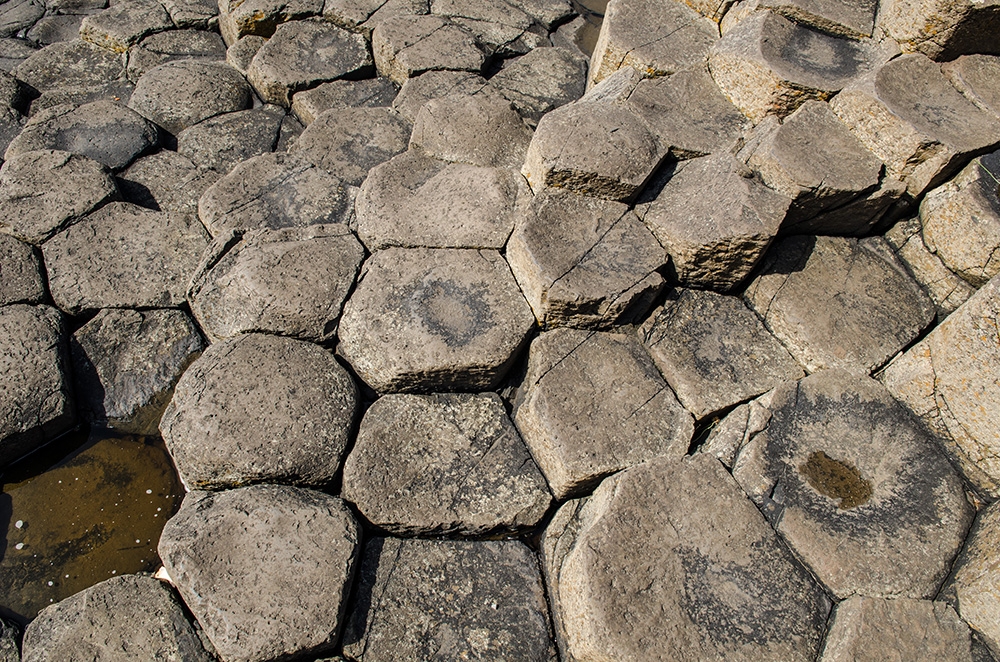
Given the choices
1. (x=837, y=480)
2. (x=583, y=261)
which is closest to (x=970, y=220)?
(x=837, y=480)

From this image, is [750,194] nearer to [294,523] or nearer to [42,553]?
[294,523]

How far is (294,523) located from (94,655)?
0.67 meters

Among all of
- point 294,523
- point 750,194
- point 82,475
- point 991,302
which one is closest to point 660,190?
point 750,194

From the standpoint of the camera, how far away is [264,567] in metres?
2.19

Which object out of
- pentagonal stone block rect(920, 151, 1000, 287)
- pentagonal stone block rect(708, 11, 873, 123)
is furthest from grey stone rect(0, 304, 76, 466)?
pentagonal stone block rect(920, 151, 1000, 287)

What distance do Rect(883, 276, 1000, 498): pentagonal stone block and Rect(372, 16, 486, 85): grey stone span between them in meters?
2.75

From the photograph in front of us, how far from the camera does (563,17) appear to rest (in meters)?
4.62

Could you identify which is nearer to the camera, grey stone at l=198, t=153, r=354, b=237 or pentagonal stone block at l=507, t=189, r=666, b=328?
pentagonal stone block at l=507, t=189, r=666, b=328

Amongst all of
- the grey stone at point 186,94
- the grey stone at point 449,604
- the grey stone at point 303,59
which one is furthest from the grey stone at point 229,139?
the grey stone at point 449,604

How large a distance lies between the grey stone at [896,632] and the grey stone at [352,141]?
8.85 feet

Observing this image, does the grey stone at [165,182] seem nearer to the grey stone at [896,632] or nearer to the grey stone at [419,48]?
the grey stone at [419,48]

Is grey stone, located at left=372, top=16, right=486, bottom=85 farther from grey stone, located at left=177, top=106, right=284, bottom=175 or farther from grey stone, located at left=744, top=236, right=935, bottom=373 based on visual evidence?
grey stone, located at left=744, top=236, right=935, bottom=373

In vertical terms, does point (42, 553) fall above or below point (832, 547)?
below

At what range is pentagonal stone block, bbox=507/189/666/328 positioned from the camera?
8.89 ft
